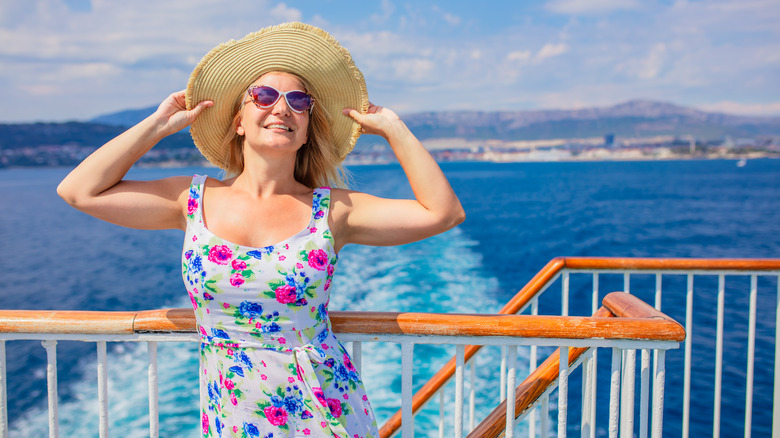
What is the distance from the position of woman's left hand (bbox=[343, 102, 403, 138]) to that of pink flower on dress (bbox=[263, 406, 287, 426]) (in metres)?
0.84

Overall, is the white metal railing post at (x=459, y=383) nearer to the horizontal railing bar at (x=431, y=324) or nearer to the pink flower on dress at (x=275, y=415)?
the horizontal railing bar at (x=431, y=324)

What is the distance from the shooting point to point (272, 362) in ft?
4.96

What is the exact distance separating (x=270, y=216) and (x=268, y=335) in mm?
337

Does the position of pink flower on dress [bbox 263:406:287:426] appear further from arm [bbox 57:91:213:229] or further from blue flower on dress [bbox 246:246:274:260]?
arm [bbox 57:91:213:229]

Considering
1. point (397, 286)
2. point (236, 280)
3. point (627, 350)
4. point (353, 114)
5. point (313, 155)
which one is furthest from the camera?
point (397, 286)

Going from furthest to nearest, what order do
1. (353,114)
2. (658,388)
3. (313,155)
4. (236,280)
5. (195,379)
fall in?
(195,379) → (313,155) → (353,114) → (658,388) → (236,280)

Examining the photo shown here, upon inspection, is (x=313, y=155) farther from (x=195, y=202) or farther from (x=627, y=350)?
(x=627, y=350)

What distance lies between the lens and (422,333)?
162cm

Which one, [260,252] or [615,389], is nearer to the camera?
[260,252]

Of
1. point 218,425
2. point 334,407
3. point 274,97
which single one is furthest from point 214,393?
point 274,97

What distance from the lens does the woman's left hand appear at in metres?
1.71

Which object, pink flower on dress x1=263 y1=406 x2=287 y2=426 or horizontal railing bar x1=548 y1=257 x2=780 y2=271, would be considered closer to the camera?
A: pink flower on dress x1=263 y1=406 x2=287 y2=426

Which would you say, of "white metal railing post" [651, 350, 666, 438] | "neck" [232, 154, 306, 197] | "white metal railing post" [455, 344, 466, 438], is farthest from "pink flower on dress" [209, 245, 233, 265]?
"white metal railing post" [651, 350, 666, 438]

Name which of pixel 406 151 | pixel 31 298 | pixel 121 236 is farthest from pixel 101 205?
pixel 121 236
